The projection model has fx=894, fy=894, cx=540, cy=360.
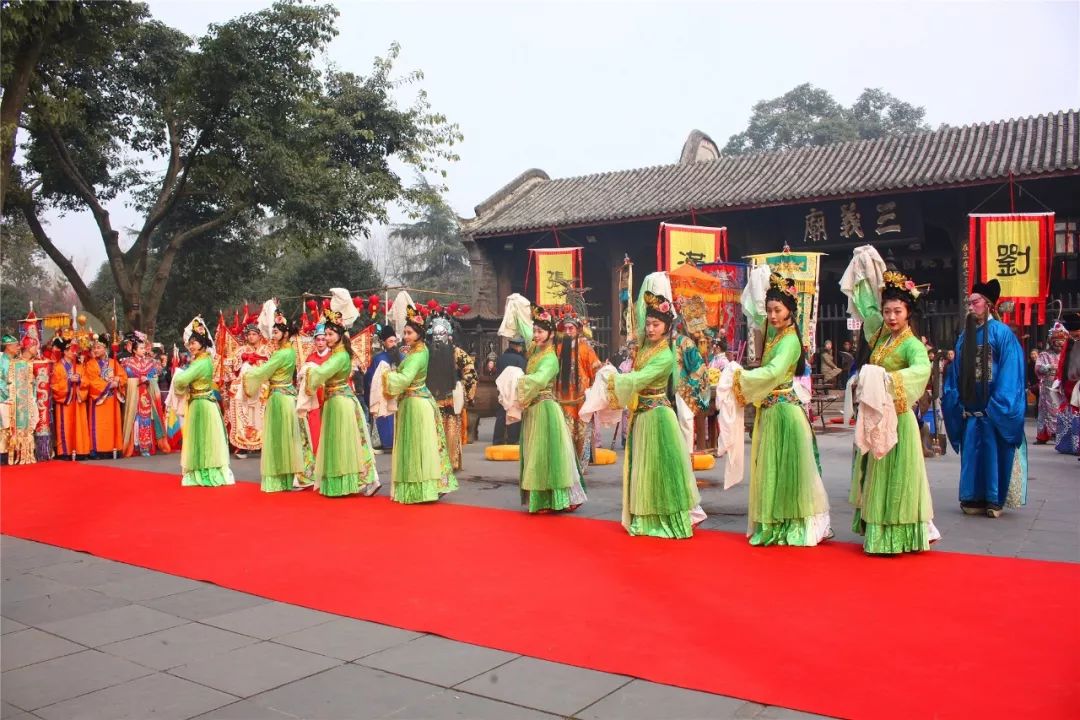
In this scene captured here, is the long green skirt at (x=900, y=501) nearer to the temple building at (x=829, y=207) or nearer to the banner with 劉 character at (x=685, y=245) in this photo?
the banner with 劉 character at (x=685, y=245)

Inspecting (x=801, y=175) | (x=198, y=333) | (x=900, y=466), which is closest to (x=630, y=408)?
(x=900, y=466)

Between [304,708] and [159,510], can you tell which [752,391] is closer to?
[304,708]

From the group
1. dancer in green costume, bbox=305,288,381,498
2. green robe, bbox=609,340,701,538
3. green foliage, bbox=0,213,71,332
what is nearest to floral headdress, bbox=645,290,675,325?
green robe, bbox=609,340,701,538

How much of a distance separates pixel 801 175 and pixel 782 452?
12.3m

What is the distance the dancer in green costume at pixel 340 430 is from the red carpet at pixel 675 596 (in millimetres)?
645

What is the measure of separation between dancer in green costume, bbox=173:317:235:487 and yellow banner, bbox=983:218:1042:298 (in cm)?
1045

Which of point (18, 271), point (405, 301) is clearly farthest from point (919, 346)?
point (18, 271)

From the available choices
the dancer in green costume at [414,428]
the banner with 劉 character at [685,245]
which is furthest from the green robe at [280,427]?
the banner with 劉 character at [685,245]

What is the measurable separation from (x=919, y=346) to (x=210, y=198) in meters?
16.6

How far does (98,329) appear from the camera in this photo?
913 inches

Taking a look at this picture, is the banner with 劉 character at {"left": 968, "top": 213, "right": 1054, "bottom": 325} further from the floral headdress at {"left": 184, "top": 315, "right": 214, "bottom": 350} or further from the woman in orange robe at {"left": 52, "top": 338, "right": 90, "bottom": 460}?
the woman in orange robe at {"left": 52, "top": 338, "right": 90, "bottom": 460}

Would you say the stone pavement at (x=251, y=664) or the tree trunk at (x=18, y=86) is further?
the tree trunk at (x=18, y=86)

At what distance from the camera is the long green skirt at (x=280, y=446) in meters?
8.02

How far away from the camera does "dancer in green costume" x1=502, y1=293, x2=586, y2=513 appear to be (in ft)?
21.5
